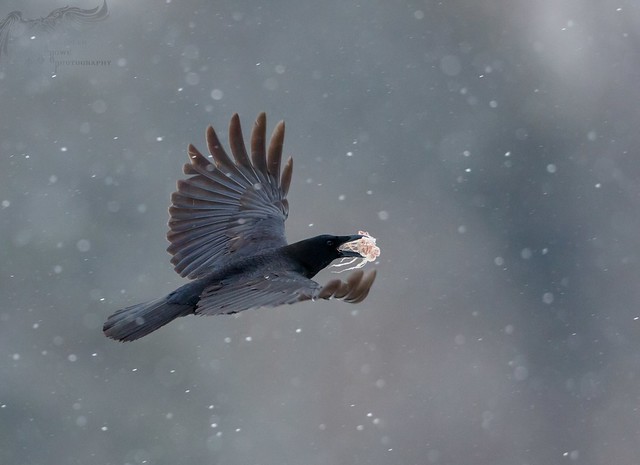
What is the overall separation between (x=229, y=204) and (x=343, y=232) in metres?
7.04

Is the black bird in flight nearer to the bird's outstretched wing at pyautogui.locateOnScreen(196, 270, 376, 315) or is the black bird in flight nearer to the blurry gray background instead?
the bird's outstretched wing at pyautogui.locateOnScreen(196, 270, 376, 315)

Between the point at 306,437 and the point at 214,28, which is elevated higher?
the point at 214,28

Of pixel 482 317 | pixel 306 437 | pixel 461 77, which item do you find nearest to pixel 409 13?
pixel 461 77

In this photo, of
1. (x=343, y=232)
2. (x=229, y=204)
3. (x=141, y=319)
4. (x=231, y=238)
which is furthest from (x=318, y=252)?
(x=343, y=232)

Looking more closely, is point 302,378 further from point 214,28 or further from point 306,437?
point 214,28

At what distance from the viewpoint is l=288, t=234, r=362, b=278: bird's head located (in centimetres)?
496

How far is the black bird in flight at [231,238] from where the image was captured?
4.65 meters

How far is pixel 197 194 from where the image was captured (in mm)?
5434

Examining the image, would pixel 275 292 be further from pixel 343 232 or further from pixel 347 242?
pixel 343 232

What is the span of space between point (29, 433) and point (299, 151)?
6215 mm

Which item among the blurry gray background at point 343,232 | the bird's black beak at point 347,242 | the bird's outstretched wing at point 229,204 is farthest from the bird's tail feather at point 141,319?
the blurry gray background at point 343,232

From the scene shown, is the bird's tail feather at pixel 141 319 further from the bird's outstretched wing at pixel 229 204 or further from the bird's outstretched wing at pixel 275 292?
the bird's outstretched wing at pixel 229 204

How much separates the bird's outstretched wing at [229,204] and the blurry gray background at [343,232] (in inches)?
241

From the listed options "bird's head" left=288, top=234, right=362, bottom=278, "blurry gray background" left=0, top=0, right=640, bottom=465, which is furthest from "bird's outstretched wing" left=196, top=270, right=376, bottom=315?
"blurry gray background" left=0, top=0, right=640, bottom=465
